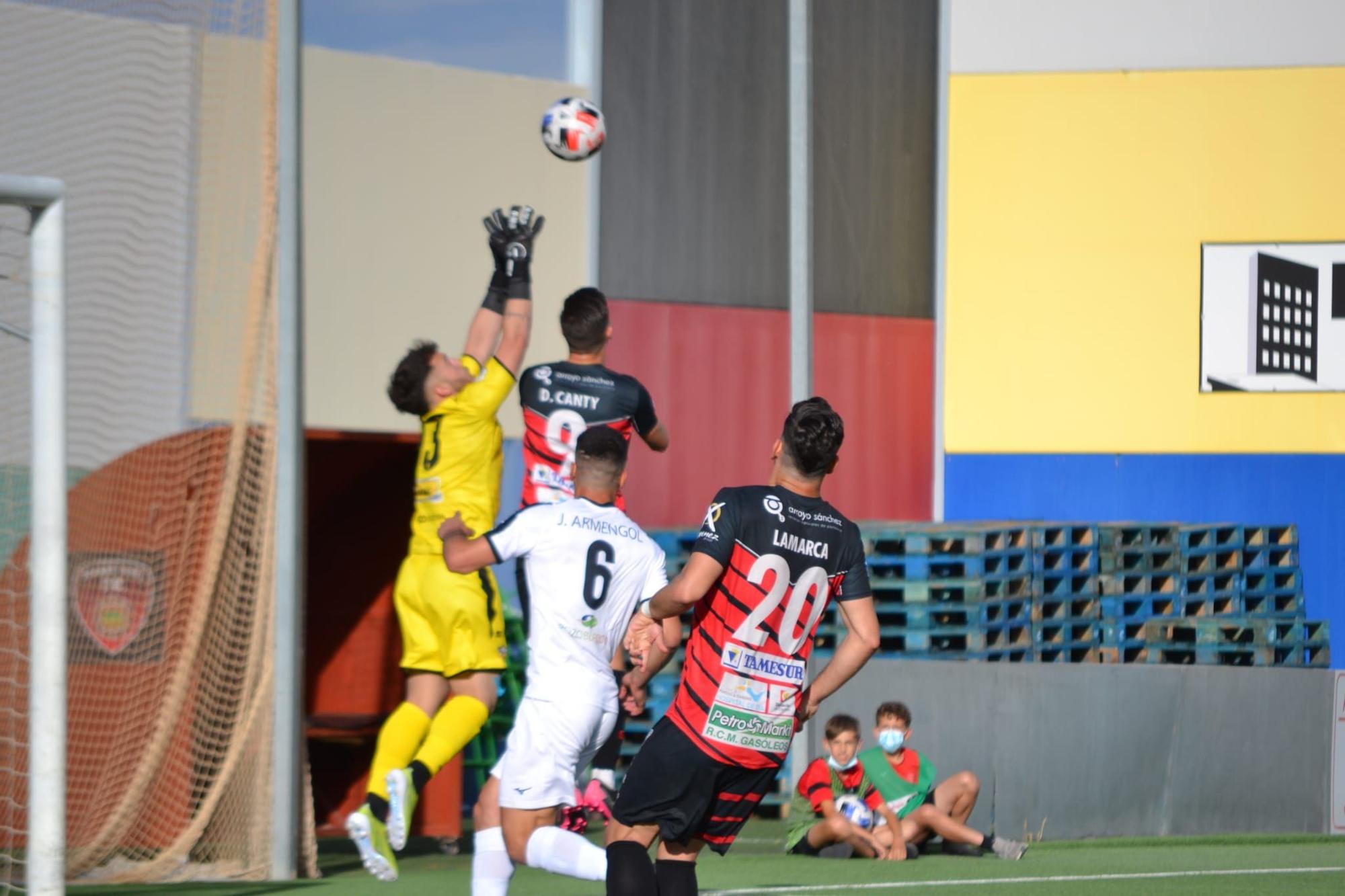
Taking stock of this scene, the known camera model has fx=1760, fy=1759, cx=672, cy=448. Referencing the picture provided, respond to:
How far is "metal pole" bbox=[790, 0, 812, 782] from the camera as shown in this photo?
1134 centimetres

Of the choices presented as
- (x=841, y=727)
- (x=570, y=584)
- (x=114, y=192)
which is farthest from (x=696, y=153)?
(x=570, y=584)

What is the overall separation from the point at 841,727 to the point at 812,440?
18.7 ft

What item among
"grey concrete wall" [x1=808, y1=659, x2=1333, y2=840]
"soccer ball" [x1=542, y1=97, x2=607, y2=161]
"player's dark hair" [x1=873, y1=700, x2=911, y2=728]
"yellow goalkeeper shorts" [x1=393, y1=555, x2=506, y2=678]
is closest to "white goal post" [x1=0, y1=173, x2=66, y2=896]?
"yellow goalkeeper shorts" [x1=393, y1=555, x2=506, y2=678]

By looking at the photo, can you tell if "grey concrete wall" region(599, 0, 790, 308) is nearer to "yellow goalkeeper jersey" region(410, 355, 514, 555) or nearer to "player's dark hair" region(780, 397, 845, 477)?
"yellow goalkeeper jersey" region(410, 355, 514, 555)

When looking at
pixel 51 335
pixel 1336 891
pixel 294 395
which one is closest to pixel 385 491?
pixel 294 395

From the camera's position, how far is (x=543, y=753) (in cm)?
663

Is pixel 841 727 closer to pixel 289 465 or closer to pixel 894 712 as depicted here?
pixel 894 712

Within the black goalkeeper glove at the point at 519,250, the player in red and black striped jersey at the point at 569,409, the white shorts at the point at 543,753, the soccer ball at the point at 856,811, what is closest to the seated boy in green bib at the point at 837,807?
the soccer ball at the point at 856,811

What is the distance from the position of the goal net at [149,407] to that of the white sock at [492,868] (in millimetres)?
2579

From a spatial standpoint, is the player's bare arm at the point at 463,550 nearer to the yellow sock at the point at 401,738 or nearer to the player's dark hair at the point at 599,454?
the player's dark hair at the point at 599,454

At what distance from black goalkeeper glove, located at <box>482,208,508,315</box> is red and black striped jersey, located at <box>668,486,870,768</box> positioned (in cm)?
336

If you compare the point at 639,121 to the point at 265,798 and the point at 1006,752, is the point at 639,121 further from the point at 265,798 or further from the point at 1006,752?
the point at 265,798

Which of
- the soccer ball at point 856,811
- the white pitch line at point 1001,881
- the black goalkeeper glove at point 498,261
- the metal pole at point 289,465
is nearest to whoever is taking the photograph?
the white pitch line at point 1001,881

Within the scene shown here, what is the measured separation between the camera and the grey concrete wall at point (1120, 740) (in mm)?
12398
